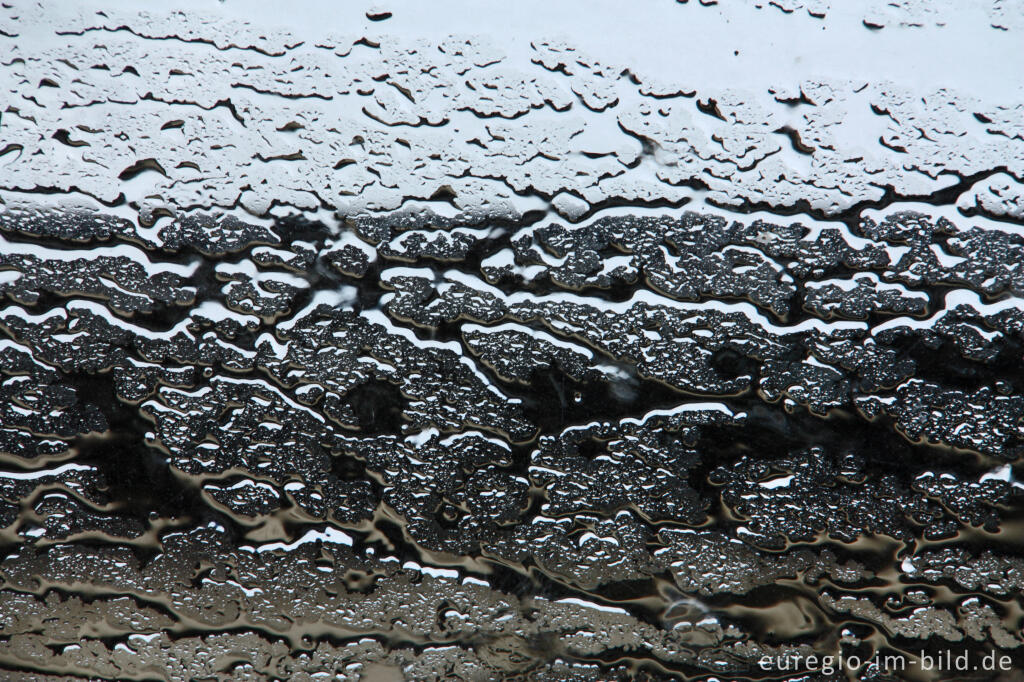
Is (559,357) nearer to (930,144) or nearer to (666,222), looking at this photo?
(666,222)

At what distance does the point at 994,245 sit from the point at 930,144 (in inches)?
4.0

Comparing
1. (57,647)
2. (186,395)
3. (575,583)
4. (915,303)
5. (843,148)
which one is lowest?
(57,647)

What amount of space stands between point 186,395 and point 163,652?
25 centimetres

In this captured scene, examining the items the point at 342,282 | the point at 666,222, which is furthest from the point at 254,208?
the point at 666,222

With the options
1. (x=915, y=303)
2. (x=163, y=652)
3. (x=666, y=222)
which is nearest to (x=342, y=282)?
(x=666, y=222)

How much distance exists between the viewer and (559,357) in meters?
0.52

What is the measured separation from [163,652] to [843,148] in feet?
2.50

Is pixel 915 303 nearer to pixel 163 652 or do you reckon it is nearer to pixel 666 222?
pixel 666 222

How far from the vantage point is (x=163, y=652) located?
0.56 m

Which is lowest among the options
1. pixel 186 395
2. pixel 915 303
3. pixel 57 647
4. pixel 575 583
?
pixel 57 647

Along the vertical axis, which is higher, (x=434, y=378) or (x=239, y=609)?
(x=434, y=378)

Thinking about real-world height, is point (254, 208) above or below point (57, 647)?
above

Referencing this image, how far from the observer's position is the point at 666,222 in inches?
20.2

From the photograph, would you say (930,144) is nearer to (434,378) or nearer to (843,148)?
(843,148)
